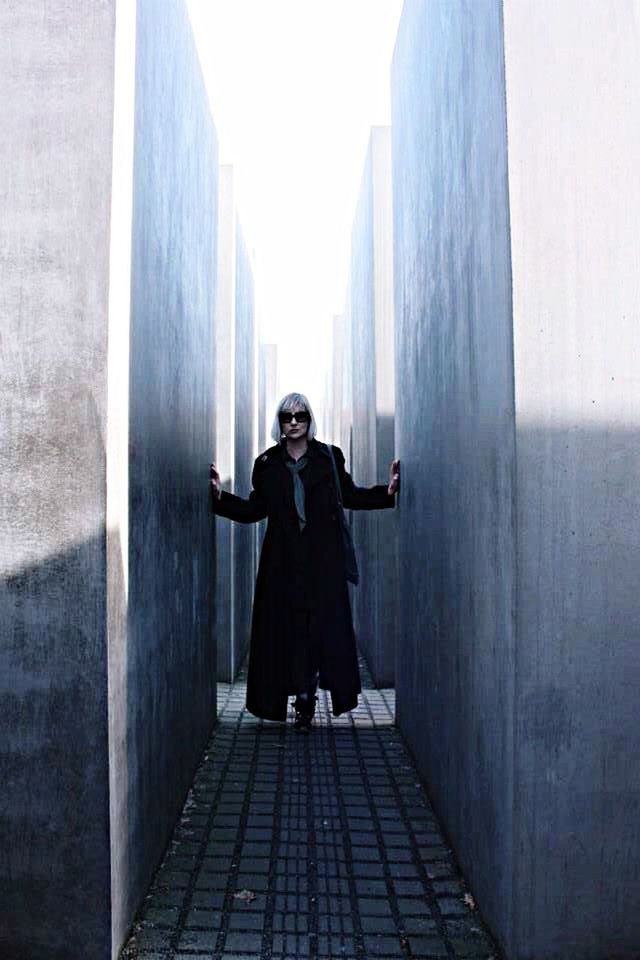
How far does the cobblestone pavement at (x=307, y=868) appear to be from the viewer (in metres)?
3.30

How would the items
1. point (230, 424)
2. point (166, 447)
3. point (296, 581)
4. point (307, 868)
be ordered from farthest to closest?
point (230, 424)
point (296, 581)
point (166, 447)
point (307, 868)

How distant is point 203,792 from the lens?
498 cm

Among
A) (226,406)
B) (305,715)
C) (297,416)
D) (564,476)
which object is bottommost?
(305,715)

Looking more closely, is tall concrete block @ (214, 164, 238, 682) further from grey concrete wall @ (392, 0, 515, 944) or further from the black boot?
grey concrete wall @ (392, 0, 515, 944)

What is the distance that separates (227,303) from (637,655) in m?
6.32

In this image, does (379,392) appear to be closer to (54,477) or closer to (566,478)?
(566,478)

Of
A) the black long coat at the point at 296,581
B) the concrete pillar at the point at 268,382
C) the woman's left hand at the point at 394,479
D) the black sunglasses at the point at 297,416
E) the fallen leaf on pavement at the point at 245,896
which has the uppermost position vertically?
the concrete pillar at the point at 268,382

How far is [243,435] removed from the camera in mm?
10328

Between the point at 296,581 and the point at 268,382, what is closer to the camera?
the point at 296,581

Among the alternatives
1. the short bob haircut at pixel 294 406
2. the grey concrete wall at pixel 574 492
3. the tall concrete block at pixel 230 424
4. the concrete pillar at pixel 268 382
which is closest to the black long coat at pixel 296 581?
the short bob haircut at pixel 294 406

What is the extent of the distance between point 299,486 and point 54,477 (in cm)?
357

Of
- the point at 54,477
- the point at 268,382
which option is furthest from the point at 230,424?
the point at 268,382

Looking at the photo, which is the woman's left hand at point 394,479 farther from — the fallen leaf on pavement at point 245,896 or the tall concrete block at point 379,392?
the fallen leaf on pavement at point 245,896

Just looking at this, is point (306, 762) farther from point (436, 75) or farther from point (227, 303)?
point (227, 303)
